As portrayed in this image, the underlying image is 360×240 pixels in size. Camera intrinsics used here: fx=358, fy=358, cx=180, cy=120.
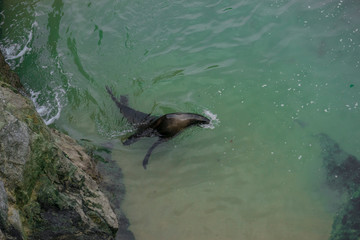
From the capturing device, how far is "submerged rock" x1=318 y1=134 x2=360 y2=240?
5.56m

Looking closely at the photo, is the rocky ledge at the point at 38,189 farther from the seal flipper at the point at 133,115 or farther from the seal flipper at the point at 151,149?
the seal flipper at the point at 133,115

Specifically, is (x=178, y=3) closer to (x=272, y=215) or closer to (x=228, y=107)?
(x=228, y=107)

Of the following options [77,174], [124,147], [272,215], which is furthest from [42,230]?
[272,215]

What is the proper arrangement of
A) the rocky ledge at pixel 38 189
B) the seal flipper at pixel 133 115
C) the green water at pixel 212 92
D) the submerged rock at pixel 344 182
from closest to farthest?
the rocky ledge at pixel 38 189, the submerged rock at pixel 344 182, the green water at pixel 212 92, the seal flipper at pixel 133 115

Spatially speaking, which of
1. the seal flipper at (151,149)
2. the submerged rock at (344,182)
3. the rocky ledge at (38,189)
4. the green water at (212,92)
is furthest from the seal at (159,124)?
the submerged rock at (344,182)

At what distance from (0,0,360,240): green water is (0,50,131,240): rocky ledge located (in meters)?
1.12

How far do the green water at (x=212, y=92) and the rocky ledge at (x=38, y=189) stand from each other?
3.68ft

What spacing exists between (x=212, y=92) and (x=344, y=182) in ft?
9.54

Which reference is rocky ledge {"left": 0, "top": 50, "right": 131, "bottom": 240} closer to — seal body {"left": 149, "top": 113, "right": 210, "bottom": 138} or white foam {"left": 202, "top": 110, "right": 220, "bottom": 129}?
seal body {"left": 149, "top": 113, "right": 210, "bottom": 138}

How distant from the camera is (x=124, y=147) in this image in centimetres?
670

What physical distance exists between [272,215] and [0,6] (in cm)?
840

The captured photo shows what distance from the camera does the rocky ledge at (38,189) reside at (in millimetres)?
3742

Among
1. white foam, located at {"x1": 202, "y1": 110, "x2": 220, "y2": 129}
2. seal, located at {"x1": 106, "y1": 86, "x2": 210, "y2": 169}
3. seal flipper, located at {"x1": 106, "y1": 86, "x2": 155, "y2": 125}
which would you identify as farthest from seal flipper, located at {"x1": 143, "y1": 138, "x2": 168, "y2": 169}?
white foam, located at {"x1": 202, "y1": 110, "x2": 220, "y2": 129}

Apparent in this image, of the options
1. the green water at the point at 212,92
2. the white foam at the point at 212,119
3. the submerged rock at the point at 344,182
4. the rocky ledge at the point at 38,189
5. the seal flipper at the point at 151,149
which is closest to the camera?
the rocky ledge at the point at 38,189
